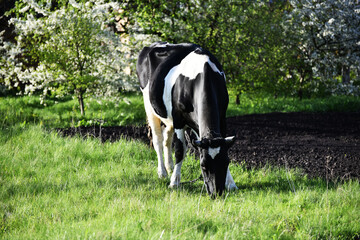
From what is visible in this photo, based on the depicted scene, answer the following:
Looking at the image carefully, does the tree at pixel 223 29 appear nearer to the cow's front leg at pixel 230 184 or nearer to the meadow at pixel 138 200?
the meadow at pixel 138 200

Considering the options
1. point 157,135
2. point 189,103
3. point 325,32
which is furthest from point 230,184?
point 325,32

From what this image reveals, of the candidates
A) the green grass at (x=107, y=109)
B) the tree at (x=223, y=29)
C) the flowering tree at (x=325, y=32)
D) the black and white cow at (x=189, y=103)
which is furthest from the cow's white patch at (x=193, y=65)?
the flowering tree at (x=325, y=32)

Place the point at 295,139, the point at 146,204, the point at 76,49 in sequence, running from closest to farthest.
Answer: the point at 146,204, the point at 295,139, the point at 76,49

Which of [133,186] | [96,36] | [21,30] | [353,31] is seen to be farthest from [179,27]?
[353,31]

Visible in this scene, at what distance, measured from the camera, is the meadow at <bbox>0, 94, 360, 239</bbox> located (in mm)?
3420

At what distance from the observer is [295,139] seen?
8.31 m

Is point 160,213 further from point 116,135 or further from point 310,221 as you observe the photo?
point 116,135

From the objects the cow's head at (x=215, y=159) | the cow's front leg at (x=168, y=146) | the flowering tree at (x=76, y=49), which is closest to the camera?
the cow's head at (x=215, y=159)

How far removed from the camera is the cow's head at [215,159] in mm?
3979

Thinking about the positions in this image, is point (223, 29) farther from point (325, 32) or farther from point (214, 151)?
point (214, 151)

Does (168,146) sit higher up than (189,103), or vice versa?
(189,103)

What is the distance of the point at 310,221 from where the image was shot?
11.9ft

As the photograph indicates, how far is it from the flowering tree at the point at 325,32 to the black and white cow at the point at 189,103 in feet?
27.2

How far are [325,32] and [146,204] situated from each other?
412 inches
